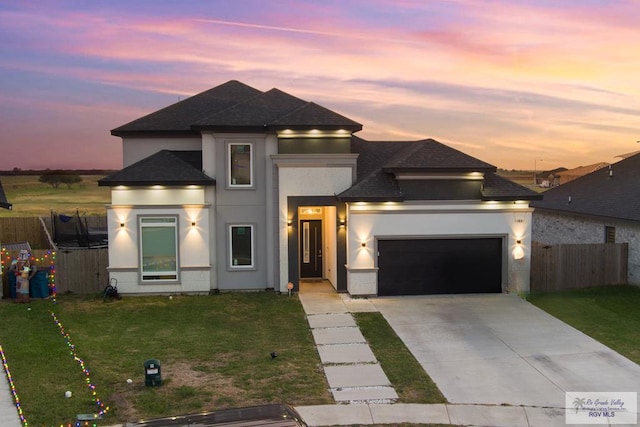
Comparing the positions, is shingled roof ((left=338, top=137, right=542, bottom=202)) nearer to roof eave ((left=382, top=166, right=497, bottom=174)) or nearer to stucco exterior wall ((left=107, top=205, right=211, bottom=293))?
roof eave ((left=382, top=166, right=497, bottom=174))

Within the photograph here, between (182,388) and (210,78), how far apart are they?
21082 mm

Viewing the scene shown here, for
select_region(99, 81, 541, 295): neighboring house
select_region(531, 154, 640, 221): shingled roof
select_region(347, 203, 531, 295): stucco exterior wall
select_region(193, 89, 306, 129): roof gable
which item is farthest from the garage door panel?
select_region(193, 89, 306, 129): roof gable

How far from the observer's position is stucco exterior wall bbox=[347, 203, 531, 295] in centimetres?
1714

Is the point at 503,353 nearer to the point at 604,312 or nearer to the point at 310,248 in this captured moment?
the point at 604,312

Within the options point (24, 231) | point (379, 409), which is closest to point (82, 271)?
point (379, 409)

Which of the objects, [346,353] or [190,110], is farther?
[190,110]

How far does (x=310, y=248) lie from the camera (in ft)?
65.6

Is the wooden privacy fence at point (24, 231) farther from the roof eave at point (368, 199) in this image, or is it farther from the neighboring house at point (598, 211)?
the neighboring house at point (598, 211)

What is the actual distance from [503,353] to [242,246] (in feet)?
30.7

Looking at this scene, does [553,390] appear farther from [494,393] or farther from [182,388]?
[182,388]

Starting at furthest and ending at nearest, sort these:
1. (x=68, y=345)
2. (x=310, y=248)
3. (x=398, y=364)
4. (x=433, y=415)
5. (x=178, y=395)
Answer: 1. (x=310, y=248)
2. (x=68, y=345)
3. (x=398, y=364)
4. (x=178, y=395)
5. (x=433, y=415)

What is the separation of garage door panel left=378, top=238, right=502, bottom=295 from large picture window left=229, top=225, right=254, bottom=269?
170 inches

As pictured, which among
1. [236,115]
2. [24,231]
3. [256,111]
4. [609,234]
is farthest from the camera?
[24,231]

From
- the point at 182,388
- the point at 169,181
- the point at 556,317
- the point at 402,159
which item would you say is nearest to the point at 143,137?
the point at 169,181
